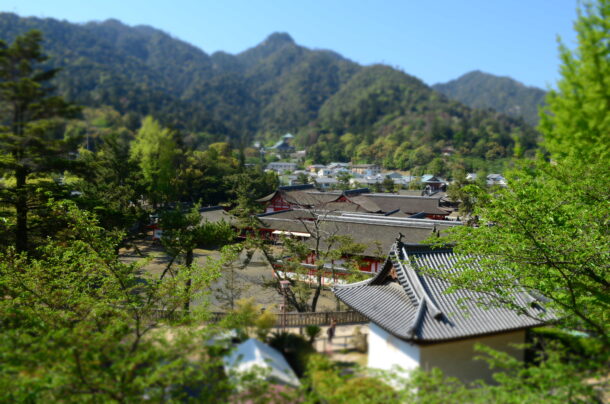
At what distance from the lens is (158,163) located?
151 ft

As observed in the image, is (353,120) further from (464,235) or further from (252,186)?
(464,235)

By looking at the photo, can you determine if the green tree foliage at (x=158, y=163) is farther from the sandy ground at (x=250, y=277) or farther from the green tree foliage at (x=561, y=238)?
the green tree foliage at (x=561, y=238)

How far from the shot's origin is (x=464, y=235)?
10.4m

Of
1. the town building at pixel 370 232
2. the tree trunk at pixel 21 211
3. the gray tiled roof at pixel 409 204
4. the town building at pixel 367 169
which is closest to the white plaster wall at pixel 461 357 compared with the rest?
the town building at pixel 370 232

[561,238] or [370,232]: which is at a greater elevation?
[561,238]

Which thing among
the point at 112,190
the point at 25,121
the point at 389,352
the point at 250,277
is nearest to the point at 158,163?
the point at 112,190

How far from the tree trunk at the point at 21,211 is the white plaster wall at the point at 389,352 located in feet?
47.7

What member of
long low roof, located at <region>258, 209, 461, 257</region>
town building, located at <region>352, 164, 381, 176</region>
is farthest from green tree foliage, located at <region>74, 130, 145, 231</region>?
town building, located at <region>352, 164, 381, 176</region>

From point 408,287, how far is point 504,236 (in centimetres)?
344

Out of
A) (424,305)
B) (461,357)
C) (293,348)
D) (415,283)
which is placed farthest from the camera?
(293,348)

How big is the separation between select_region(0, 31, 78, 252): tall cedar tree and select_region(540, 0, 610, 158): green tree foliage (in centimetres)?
1752

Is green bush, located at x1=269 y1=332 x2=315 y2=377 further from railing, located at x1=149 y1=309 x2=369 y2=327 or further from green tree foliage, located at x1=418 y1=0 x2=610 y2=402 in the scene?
green tree foliage, located at x1=418 y1=0 x2=610 y2=402

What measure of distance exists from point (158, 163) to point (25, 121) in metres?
30.7

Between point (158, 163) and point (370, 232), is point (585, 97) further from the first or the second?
point (158, 163)
